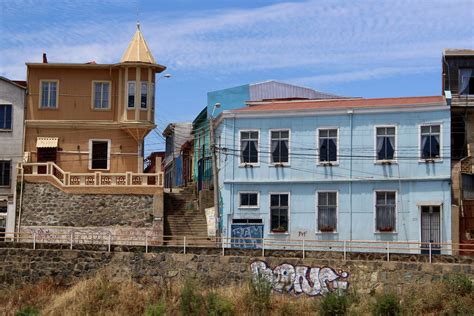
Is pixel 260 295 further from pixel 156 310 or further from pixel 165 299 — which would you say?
pixel 156 310

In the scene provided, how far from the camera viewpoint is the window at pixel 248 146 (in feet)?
152

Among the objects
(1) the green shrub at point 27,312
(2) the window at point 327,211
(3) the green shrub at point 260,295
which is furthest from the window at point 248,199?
(1) the green shrub at point 27,312

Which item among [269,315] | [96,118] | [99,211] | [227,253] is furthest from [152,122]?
[269,315]

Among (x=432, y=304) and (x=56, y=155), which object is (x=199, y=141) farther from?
(x=432, y=304)

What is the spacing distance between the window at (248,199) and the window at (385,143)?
5.96 metres

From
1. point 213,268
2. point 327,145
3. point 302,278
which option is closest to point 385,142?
point 327,145

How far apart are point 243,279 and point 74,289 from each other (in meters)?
6.71

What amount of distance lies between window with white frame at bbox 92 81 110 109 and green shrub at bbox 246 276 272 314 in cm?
1597

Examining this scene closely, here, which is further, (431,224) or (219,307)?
(431,224)

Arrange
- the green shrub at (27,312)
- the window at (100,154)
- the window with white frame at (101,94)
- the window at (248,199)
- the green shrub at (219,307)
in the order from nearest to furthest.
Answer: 1. the green shrub at (219,307)
2. the green shrub at (27,312)
3. the window at (248,199)
4. the window at (100,154)
5. the window with white frame at (101,94)

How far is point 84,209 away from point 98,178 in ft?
5.43

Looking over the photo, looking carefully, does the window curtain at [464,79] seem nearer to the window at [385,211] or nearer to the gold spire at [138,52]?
the window at [385,211]

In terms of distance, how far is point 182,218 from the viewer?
4703cm

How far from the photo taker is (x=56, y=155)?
49500 mm
